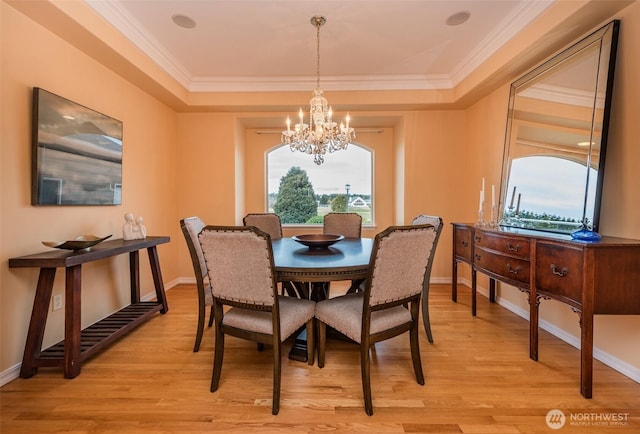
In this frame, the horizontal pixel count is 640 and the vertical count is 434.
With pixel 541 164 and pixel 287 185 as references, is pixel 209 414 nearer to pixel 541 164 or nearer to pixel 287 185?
pixel 541 164

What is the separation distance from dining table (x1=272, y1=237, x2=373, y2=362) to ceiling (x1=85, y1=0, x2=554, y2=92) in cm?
193

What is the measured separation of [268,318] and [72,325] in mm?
1322

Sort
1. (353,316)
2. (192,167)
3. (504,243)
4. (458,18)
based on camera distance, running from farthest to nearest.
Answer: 1. (192,167)
2. (458,18)
3. (504,243)
4. (353,316)

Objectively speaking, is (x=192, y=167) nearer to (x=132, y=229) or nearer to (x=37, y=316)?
(x=132, y=229)

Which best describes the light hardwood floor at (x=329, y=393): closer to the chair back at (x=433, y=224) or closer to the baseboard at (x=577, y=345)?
the baseboard at (x=577, y=345)

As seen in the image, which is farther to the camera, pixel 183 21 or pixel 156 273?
pixel 156 273

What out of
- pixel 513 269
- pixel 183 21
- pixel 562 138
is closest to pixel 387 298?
pixel 513 269

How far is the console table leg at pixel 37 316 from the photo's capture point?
187 cm

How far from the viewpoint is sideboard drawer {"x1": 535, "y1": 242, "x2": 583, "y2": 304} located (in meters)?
1.68

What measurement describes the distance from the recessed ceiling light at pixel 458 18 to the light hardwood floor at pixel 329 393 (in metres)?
2.69

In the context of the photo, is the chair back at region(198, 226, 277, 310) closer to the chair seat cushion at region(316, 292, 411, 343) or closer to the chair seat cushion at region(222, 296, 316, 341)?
the chair seat cushion at region(222, 296, 316, 341)

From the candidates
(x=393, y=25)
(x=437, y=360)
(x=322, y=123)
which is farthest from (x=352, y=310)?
(x=393, y=25)

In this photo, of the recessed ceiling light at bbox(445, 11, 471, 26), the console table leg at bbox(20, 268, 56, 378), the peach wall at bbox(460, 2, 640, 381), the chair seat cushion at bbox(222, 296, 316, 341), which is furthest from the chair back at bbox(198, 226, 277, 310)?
the recessed ceiling light at bbox(445, 11, 471, 26)

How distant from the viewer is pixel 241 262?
157 centimetres
